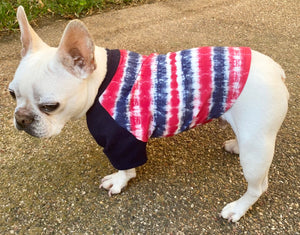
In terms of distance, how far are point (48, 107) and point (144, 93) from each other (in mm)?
458

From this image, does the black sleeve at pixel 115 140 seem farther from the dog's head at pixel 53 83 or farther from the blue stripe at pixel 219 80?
the blue stripe at pixel 219 80

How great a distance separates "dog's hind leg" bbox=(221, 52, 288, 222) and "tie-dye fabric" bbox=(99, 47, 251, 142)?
0.05 m

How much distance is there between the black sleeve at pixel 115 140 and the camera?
1492 millimetres

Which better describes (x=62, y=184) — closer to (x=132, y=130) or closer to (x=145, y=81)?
(x=132, y=130)

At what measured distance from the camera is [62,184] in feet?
6.31

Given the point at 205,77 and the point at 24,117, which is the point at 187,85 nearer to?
the point at 205,77

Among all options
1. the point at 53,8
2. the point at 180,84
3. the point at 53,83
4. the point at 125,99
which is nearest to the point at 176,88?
the point at 180,84

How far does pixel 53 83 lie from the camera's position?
133 centimetres

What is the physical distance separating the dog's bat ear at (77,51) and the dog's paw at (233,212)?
43.0 inches

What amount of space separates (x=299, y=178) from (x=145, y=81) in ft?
4.08

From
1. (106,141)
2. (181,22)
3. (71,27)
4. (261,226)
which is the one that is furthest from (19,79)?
(181,22)

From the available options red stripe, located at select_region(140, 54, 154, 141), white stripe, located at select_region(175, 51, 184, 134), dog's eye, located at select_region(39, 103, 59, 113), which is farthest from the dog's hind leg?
dog's eye, located at select_region(39, 103, 59, 113)

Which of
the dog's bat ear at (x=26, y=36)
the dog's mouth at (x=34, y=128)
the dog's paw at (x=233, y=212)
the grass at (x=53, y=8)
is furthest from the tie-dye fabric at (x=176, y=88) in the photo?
the grass at (x=53, y=8)

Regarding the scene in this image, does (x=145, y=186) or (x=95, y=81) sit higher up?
(x=95, y=81)
